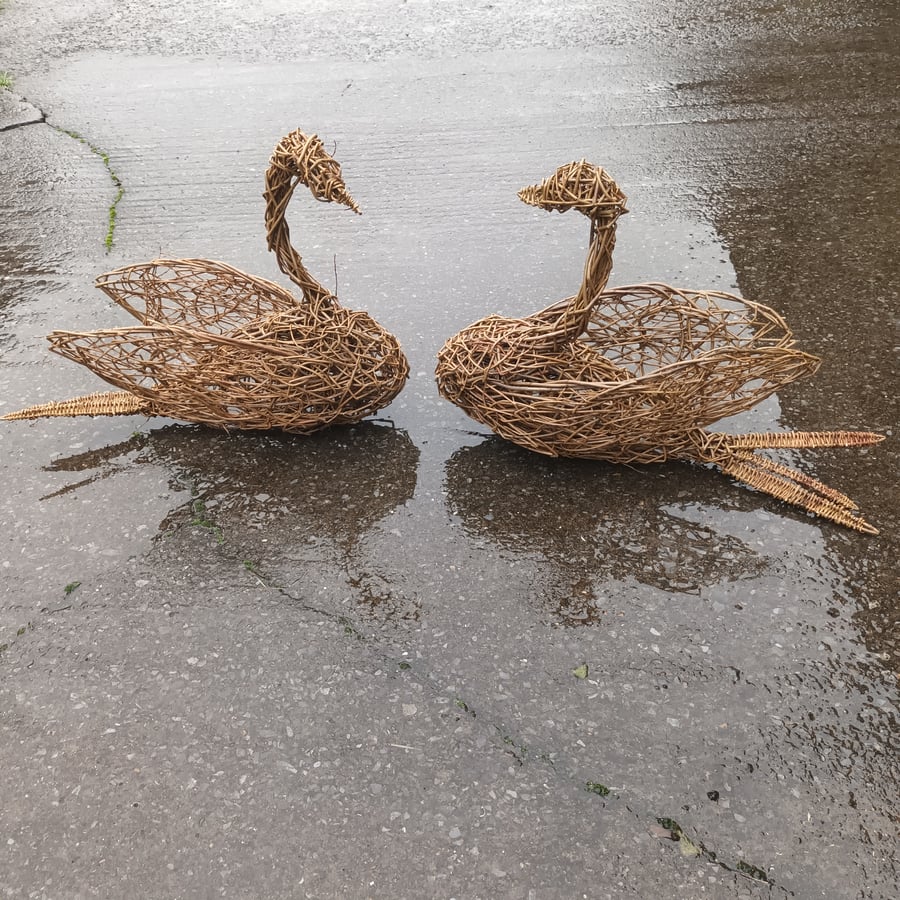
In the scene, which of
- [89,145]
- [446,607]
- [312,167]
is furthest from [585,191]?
[89,145]

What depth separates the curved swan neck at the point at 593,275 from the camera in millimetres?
2559

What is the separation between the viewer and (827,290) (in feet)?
12.5

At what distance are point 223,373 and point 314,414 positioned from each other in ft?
1.10

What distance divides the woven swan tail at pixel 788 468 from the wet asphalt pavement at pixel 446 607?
0.05 meters

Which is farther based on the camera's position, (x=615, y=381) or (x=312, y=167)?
(x=615, y=381)

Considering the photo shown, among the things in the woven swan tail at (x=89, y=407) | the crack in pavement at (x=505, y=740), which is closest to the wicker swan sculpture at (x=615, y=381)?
the crack in pavement at (x=505, y=740)

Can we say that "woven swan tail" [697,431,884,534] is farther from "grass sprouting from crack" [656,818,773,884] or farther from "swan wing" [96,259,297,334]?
"swan wing" [96,259,297,334]

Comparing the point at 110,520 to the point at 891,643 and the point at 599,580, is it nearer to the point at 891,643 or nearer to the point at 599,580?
the point at 599,580

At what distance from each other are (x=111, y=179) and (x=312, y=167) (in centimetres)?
323

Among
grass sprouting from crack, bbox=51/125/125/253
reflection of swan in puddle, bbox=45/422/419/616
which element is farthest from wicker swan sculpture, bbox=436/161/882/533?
grass sprouting from crack, bbox=51/125/125/253

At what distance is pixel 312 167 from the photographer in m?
2.56

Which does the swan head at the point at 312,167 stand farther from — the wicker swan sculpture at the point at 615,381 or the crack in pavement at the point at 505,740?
the crack in pavement at the point at 505,740

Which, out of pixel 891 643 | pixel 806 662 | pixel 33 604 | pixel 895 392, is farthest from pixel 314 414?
pixel 895 392

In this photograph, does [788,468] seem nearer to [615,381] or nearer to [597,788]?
[615,381]
